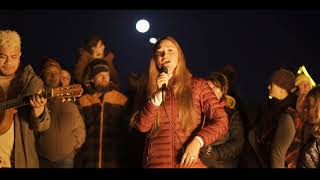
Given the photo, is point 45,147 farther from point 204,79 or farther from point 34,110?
point 204,79

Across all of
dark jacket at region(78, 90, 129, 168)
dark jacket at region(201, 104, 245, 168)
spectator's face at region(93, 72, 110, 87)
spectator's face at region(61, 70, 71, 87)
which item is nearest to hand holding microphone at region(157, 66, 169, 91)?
dark jacket at region(78, 90, 129, 168)

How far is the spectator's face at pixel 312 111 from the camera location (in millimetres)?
6398

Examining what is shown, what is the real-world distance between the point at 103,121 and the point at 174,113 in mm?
620

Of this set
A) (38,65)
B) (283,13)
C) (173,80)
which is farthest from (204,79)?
(38,65)

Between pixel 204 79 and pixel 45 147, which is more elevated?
pixel 204 79

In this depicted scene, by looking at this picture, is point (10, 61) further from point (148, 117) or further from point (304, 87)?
point (304, 87)

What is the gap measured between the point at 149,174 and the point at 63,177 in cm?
74

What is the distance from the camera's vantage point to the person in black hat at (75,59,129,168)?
6.36m

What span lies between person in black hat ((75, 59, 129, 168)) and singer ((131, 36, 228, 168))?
15cm

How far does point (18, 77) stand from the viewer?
21.1ft

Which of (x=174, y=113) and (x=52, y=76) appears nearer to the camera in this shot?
(x=174, y=113)

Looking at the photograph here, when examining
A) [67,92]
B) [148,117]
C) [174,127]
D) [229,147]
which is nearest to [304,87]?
[229,147]

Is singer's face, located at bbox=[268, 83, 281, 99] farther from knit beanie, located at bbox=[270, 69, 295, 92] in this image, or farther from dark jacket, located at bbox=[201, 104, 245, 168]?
dark jacket, located at bbox=[201, 104, 245, 168]

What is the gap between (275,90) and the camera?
6.45m
